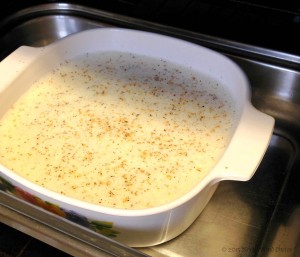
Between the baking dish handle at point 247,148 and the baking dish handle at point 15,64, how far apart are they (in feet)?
1.33

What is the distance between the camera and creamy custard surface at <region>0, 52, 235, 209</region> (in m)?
0.66

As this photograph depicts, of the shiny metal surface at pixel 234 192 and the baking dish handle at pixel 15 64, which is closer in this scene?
the shiny metal surface at pixel 234 192

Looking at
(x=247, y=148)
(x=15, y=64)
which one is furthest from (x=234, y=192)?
(x=15, y=64)

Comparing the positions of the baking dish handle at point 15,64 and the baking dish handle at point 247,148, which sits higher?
the baking dish handle at point 15,64

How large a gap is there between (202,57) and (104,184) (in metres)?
0.32

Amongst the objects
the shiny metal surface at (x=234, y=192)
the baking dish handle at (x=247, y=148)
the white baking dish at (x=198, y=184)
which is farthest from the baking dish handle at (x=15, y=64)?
the baking dish handle at (x=247, y=148)

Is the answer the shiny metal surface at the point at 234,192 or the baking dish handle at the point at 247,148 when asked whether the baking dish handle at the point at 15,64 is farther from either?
the baking dish handle at the point at 247,148

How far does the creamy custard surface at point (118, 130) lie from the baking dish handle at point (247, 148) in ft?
0.23

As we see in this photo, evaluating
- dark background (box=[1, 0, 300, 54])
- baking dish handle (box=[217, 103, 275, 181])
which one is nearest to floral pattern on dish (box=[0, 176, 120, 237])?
baking dish handle (box=[217, 103, 275, 181])

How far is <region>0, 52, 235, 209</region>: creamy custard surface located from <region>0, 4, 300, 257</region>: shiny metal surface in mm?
92

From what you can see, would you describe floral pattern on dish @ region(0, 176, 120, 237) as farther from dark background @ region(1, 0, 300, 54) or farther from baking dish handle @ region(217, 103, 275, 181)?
dark background @ region(1, 0, 300, 54)

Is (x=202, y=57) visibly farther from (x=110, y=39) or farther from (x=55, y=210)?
(x=55, y=210)

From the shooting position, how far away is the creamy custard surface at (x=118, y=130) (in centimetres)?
Result: 66

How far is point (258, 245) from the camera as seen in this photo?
0.70m
